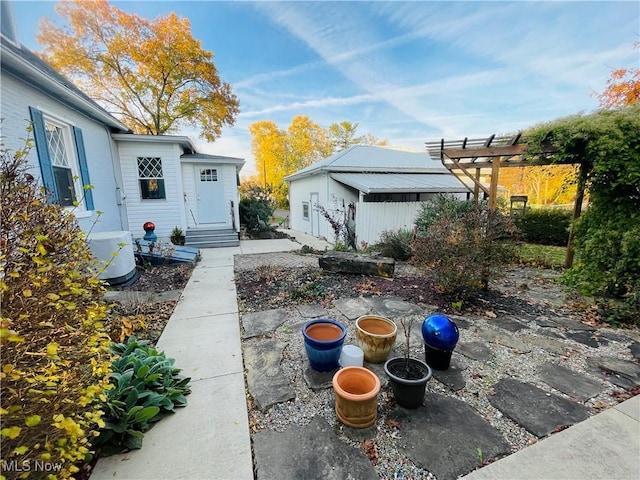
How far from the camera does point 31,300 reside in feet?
4.19

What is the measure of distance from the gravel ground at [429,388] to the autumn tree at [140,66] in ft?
52.0

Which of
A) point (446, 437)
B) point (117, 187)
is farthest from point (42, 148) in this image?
point (446, 437)

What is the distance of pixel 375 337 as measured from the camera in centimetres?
253

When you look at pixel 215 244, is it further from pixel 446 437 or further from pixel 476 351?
pixel 446 437

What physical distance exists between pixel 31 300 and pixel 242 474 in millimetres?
1496

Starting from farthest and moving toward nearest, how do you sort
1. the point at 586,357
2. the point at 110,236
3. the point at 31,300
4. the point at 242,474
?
the point at 110,236, the point at 586,357, the point at 242,474, the point at 31,300

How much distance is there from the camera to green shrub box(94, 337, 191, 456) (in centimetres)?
173

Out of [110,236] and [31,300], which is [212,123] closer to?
[110,236]

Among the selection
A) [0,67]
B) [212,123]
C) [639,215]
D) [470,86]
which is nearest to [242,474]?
[639,215]

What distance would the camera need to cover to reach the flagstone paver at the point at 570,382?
226 cm

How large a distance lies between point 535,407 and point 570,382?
2.03 ft

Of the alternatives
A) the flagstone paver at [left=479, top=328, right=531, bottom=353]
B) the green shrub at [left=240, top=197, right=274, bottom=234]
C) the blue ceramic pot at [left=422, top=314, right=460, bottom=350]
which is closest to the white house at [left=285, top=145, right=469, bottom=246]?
the green shrub at [left=240, top=197, right=274, bottom=234]

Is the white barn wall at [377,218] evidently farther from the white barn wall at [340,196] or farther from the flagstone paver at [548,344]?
the flagstone paver at [548,344]

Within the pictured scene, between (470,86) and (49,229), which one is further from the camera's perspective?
(470,86)
